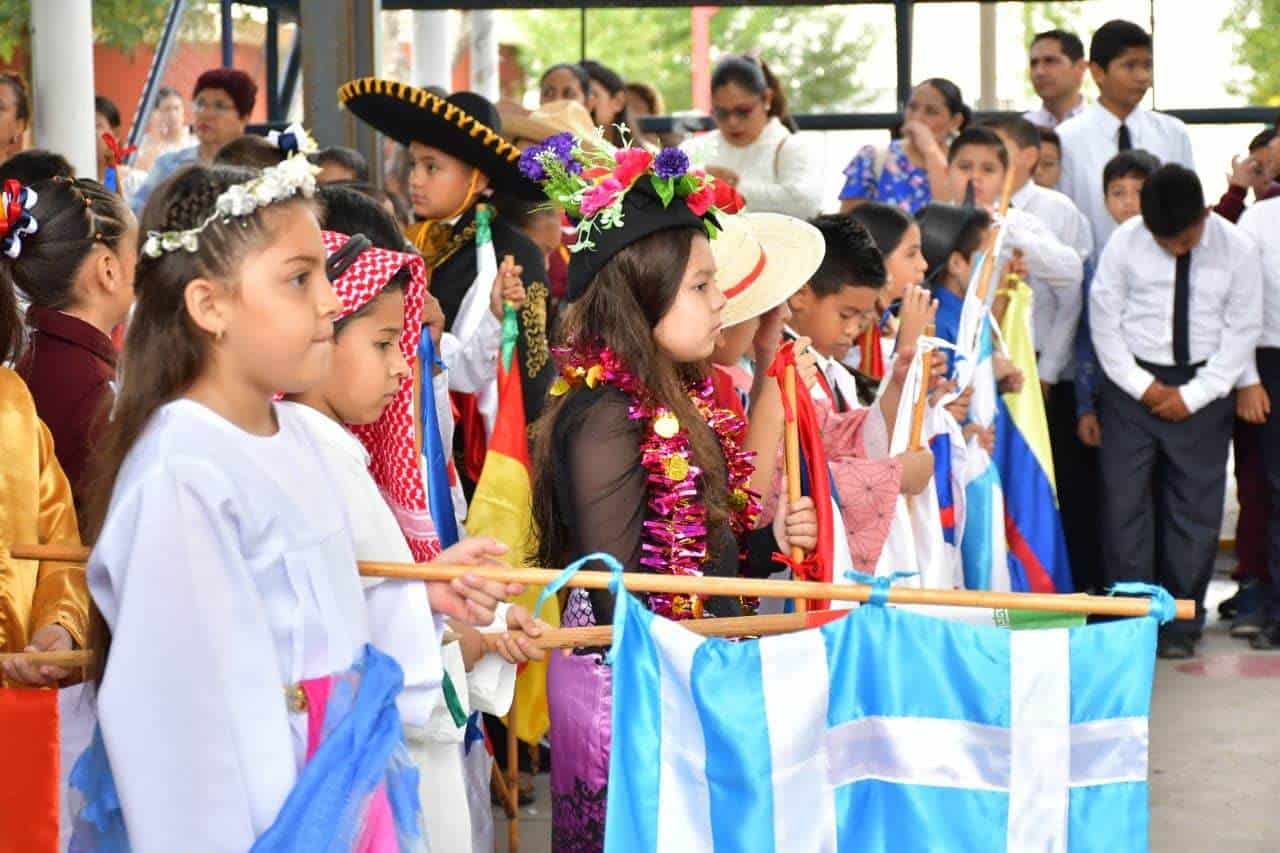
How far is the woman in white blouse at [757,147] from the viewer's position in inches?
312

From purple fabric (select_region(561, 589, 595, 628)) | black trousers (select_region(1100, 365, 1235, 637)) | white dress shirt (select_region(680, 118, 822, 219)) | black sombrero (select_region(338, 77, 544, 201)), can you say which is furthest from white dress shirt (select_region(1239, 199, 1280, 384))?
purple fabric (select_region(561, 589, 595, 628))

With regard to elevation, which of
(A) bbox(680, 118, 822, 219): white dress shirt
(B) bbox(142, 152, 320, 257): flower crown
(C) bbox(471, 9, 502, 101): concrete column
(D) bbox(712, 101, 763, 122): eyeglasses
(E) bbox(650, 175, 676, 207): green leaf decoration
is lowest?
(B) bbox(142, 152, 320, 257): flower crown

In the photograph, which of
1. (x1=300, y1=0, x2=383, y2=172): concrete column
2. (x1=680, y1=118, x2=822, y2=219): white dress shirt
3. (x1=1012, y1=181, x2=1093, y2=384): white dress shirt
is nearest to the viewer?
(x1=300, y1=0, x2=383, y2=172): concrete column

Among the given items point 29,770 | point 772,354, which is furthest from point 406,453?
point 29,770

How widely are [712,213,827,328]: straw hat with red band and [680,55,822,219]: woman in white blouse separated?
11.3 ft

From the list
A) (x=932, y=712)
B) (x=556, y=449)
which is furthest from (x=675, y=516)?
(x=932, y=712)

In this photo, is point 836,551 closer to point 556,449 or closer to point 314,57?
point 556,449

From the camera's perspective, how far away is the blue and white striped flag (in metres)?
2.98

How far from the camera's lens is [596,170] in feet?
12.2

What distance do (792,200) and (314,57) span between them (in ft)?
6.71

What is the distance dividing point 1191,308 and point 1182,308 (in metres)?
0.04

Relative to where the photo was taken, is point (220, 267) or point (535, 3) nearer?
point (220, 267)

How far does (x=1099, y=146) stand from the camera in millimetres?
8633

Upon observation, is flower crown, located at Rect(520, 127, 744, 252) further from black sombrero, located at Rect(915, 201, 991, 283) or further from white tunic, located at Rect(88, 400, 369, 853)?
black sombrero, located at Rect(915, 201, 991, 283)
